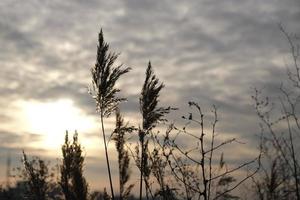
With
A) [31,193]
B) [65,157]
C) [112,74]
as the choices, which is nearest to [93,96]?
[112,74]

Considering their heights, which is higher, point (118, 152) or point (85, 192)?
point (118, 152)

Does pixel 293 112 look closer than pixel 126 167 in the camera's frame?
Yes

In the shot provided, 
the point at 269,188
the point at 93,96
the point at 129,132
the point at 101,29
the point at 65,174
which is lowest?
the point at 269,188

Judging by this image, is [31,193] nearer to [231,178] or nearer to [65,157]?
[65,157]

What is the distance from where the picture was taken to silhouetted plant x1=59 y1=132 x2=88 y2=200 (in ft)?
27.5

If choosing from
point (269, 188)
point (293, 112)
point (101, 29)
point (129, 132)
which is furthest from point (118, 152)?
point (293, 112)

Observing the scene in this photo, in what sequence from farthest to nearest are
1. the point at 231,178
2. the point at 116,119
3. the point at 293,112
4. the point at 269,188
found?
the point at 116,119, the point at 231,178, the point at 269,188, the point at 293,112

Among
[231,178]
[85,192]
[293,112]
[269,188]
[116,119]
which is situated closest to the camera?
[293,112]

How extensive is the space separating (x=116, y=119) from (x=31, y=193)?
2430mm

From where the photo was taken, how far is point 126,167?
9.71 metres

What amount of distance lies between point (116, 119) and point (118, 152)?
0.72 metres

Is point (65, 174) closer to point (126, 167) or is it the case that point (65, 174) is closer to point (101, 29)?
point (126, 167)

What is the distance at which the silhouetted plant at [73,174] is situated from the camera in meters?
8.38

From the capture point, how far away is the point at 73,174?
8.55 meters
